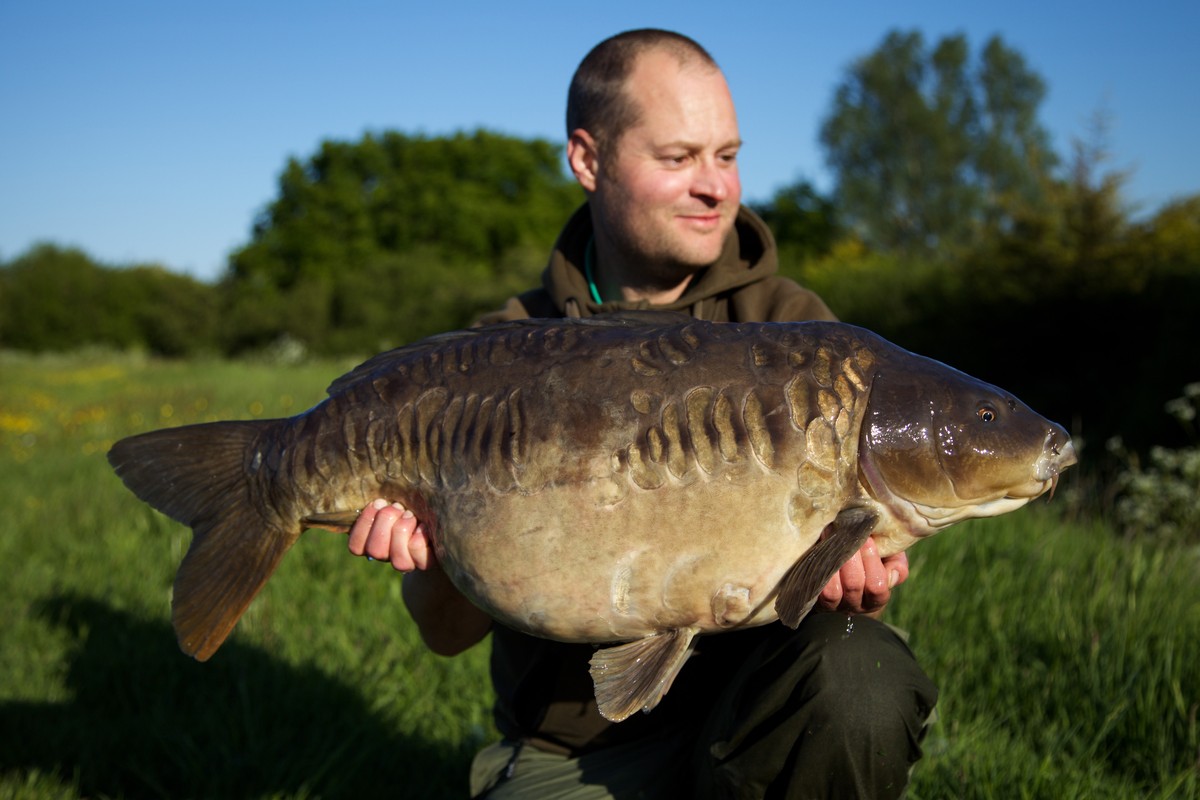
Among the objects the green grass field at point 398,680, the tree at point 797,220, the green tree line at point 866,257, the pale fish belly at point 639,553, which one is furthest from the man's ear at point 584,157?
the tree at point 797,220

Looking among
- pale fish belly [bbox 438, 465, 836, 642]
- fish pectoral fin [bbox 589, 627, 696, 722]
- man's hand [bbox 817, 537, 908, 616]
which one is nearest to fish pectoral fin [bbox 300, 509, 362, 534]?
pale fish belly [bbox 438, 465, 836, 642]

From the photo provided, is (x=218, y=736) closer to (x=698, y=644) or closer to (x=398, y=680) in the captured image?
(x=398, y=680)

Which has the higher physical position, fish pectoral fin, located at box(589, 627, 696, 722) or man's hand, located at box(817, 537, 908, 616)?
man's hand, located at box(817, 537, 908, 616)

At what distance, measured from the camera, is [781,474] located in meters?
1.80

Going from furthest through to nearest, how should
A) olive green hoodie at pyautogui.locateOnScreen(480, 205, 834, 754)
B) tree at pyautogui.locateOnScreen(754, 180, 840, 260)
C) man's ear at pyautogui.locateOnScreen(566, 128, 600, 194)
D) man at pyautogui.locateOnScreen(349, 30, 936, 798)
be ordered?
tree at pyautogui.locateOnScreen(754, 180, 840, 260) → man's ear at pyautogui.locateOnScreen(566, 128, 600, 194) → olive green hoodie at pyautogui.locateOnScreen(480, 205, 834, 754) → man at pyautogui.locateOnScreen(349, 30, 936, 798)

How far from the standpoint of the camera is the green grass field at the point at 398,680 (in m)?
2.74

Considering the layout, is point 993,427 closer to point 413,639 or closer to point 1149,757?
point 1149,757

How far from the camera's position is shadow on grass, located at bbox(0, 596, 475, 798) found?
3088 millimetres

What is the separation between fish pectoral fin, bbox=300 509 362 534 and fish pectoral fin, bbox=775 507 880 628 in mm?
854

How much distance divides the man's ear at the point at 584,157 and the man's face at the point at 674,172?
0.11 meters

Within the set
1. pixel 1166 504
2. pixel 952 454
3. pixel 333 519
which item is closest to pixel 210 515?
pixel 333 519

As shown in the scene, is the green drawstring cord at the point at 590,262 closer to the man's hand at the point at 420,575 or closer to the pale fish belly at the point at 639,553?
the man's hand at the point at 420,575

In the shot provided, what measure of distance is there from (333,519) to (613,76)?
55.8 inches

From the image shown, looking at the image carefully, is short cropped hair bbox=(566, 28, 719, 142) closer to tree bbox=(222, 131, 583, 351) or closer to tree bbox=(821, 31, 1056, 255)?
tree bbox=(821, 31, 1056, 255)
